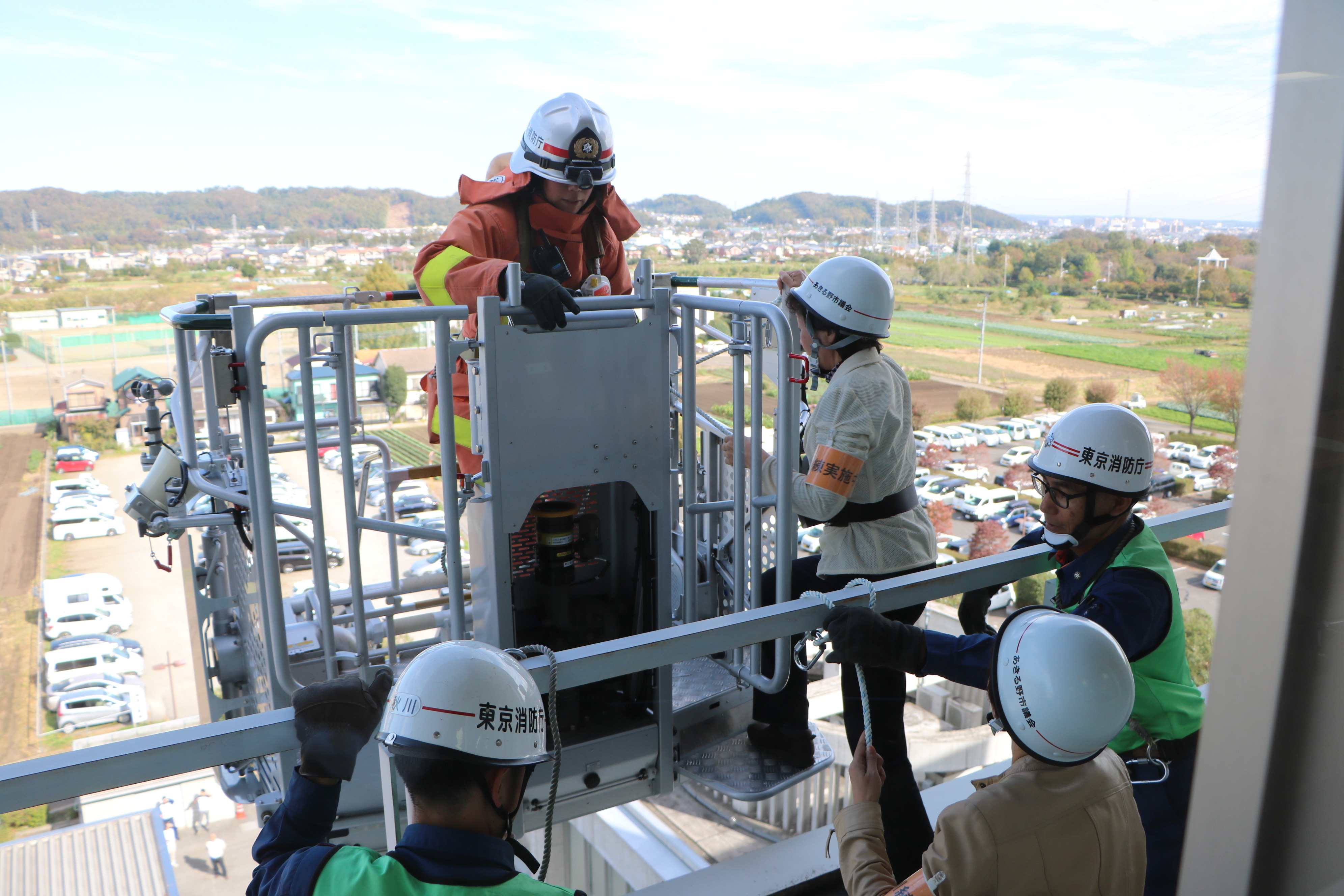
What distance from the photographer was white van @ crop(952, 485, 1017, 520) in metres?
26.5

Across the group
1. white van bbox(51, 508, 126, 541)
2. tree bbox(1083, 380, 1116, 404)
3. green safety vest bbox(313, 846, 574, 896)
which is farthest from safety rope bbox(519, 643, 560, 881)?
white van bbox(51, 508, 126, 541)

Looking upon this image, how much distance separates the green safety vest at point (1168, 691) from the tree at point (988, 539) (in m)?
20.7

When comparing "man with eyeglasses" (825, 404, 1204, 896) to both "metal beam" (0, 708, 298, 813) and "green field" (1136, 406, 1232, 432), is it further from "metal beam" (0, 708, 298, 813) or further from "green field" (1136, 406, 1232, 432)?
"metal beam" (0, 708, 298, 813)

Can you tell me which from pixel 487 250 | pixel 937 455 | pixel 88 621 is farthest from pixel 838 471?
pixel 88 621

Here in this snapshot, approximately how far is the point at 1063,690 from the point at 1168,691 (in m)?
0.62

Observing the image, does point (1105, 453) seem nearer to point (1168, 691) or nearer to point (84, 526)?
point (1168, 691)

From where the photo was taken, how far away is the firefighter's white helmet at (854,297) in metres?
2.60

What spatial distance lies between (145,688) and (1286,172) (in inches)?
1474

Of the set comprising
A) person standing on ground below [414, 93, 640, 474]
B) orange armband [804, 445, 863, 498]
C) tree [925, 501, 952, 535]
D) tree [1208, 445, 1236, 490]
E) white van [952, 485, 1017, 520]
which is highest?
person standing on ground below [414, 93, 640, 474]

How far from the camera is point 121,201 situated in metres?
40.0

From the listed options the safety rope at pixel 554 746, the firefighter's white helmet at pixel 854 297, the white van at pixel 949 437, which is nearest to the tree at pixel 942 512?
the white van at pixel 949 437

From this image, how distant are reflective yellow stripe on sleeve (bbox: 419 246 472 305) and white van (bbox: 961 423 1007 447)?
2921 centimetres

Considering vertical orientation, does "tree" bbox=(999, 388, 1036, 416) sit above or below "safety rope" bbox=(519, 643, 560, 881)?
below

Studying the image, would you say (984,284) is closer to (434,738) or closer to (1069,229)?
(1069,229)
